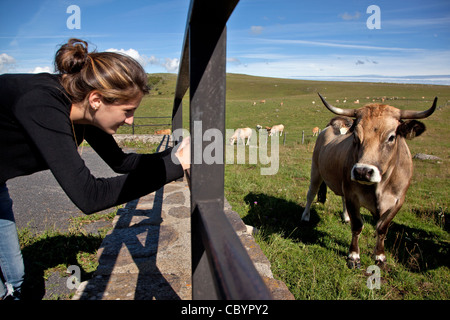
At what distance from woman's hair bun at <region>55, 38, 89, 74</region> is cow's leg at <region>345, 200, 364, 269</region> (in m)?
3.40

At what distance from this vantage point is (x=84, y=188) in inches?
46.5

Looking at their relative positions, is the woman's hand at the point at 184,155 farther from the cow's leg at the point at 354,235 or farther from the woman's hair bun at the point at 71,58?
the cow's leg at the point at 354,235

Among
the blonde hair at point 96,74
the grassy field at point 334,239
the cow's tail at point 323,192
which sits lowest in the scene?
the grassy field at point 334,239

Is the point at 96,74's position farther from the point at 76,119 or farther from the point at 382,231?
the point at 382,231

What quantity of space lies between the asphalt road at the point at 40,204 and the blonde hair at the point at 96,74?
3.22 meters

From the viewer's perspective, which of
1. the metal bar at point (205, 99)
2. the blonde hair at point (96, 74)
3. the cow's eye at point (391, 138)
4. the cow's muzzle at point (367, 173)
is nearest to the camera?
the metal bar at point (205, 99)

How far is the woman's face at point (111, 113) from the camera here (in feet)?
4.75

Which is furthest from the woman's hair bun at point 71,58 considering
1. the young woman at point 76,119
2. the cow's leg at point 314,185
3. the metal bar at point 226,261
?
the cow's leg at point 314,185

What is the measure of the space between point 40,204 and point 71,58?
479 cm

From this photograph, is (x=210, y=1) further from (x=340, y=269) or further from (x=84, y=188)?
(x=340, y=269)

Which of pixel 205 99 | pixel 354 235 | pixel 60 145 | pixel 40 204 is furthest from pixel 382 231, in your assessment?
pixel 40 204

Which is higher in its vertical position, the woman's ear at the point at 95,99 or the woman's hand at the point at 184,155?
the woman's ear at the point at 95,99

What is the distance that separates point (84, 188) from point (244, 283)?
82cm

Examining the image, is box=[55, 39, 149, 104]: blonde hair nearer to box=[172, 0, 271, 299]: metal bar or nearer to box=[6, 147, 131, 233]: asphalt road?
box=[172, 0, 271, 299]: metal bar
